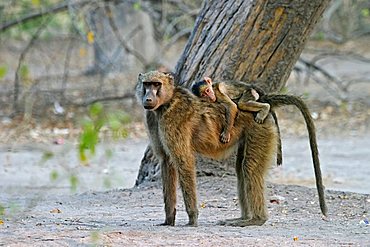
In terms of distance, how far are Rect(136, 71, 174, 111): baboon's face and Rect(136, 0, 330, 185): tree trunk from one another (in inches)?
68.7

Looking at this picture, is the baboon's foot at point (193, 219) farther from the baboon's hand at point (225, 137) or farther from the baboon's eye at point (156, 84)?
the baboon's eye at point (156, 84)

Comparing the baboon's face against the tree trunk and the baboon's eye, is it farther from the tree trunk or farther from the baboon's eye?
the tree trunk

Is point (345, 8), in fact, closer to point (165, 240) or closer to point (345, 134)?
point (345, 134)

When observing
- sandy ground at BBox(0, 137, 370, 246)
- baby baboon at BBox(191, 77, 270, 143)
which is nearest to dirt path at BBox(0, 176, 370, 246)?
sandy ground at BBox(0, 137, 370, 246)

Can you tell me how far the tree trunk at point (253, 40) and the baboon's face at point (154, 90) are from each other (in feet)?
5.72

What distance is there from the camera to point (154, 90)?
624 centimetres

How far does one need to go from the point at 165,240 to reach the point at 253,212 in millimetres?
1288

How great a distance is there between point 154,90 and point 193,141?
55 cm

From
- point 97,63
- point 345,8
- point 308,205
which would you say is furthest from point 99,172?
point 345,8

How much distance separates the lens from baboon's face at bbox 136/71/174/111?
6.18 m

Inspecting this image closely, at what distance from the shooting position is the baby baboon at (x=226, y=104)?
648 cm

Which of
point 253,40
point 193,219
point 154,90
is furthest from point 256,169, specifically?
point 253,40

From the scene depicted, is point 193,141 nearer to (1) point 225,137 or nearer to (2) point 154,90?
(1) point 225,137

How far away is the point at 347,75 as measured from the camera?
19109 mm
